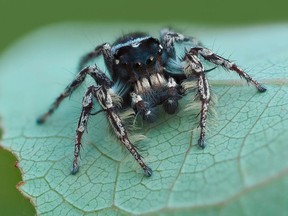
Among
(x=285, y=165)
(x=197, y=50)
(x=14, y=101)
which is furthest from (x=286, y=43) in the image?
(x=14, y=101)

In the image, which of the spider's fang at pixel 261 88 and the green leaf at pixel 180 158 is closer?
the green leaf at pixel 180 158

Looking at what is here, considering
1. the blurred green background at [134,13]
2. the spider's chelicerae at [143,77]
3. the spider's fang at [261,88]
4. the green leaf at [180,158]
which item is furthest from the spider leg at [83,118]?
the blurred green background at [134,13]

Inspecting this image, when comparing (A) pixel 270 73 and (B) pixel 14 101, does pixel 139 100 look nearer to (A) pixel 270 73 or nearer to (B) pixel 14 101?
(A) pixel 270 73

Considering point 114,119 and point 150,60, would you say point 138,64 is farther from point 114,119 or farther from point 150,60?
point 114,119

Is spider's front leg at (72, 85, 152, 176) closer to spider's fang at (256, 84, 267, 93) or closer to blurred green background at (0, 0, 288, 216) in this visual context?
spider's fang at (256, 84, 267, 93)

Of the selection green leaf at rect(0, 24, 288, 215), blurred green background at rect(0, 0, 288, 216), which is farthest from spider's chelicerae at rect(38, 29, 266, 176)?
blurred green background at rect(0, 0, 288, 216)

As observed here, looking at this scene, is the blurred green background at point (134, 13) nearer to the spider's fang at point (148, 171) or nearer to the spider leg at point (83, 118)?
the spider leg at point (83, 118)
